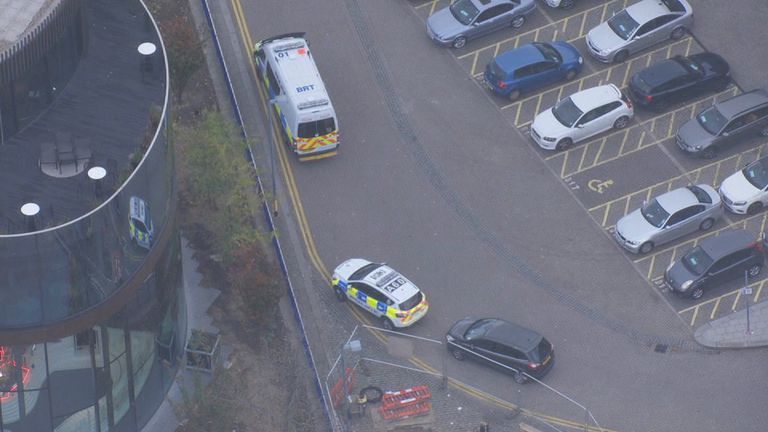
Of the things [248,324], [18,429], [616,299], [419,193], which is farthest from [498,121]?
[18,429]

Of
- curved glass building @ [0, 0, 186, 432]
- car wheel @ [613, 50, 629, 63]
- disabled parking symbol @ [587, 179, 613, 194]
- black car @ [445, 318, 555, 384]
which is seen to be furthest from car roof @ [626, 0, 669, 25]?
curved glass building @ [0, 0, 186, 432]

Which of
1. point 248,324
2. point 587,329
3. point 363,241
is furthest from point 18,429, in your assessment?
point 587,329

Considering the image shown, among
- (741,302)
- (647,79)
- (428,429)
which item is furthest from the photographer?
(647,79)

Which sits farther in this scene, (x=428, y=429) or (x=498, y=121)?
(x=498, y=121)

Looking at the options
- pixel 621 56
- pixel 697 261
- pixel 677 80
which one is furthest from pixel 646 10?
pixel 697 261

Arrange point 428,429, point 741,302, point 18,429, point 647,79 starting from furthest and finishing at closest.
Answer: point 647,79
point 741,302
point 428,429
point 18,429

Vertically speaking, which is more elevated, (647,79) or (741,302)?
(647,79)

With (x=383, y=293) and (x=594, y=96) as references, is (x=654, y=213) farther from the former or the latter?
(x=383, y=293)

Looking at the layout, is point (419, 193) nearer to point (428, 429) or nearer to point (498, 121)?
point (498, 121)
